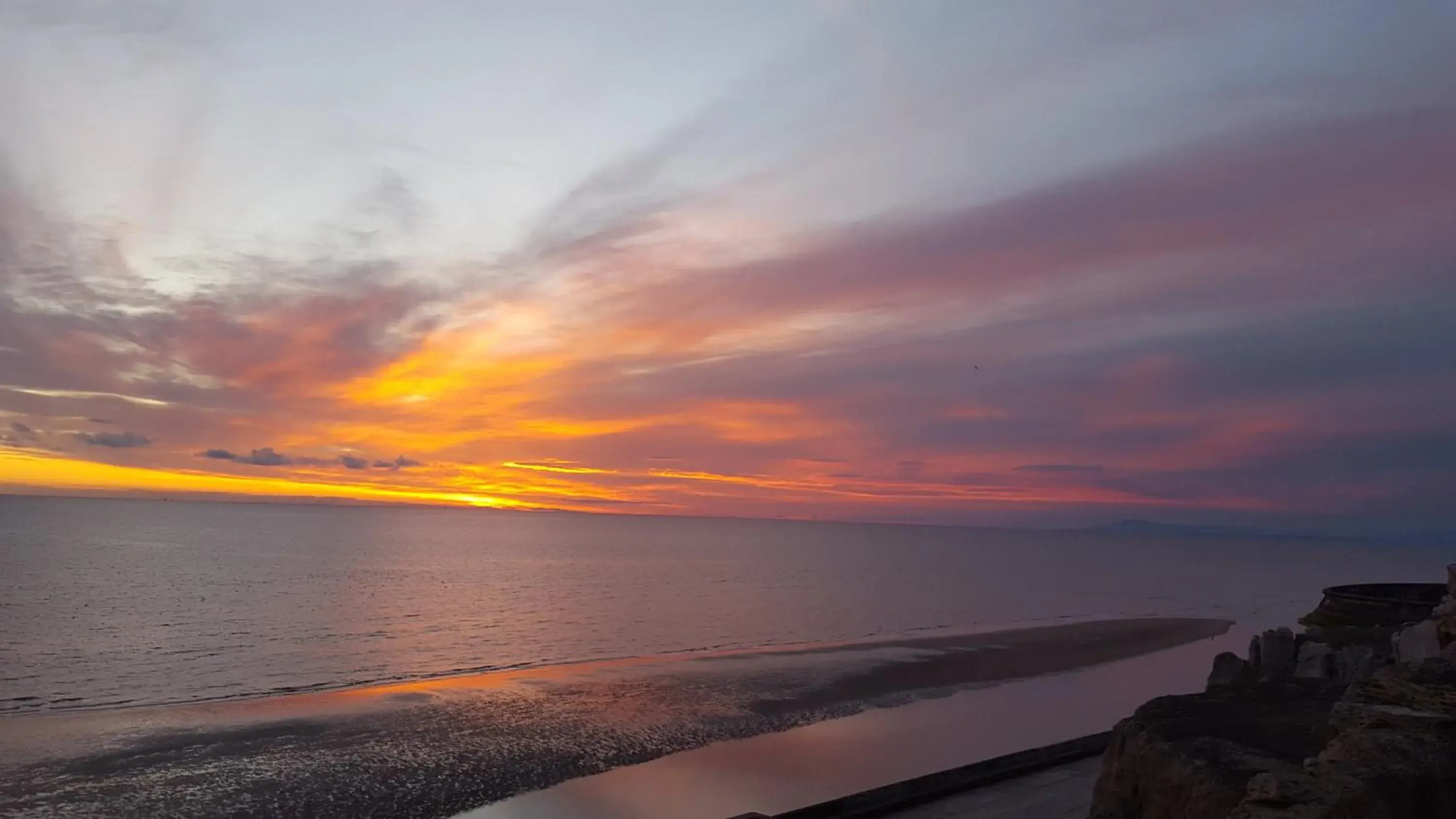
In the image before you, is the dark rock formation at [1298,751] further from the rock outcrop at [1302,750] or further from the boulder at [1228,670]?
the boulder at [1228,670]

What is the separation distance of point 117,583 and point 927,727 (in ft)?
230

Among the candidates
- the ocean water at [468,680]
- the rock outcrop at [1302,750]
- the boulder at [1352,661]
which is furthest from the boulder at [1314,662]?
the ocean water at [468,680]

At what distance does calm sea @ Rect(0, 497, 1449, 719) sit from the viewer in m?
40.1

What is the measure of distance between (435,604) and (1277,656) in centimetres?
5698

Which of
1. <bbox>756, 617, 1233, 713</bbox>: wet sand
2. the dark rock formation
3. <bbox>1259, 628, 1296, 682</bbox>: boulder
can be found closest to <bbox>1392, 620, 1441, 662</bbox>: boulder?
the dark rock formation

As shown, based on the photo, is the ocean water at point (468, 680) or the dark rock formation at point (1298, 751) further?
the ocean water at point (468, 680)

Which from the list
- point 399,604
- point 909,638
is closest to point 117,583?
point 399,604

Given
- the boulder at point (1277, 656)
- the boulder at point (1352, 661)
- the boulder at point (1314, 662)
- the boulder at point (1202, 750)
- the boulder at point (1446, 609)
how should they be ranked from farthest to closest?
1. the boulder at point (1277, 656)
2. the boulder at point (1314, 662)
3. the boulder at point (1352, 661)
4. the boulder at point (1446, 609)
5. the boulder at point (1202, 750)

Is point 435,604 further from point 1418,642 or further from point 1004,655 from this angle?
point 1418,642

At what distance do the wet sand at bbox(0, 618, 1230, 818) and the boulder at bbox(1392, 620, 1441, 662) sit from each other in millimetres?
18143

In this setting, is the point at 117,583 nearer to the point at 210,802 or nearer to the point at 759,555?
the point at 210,802

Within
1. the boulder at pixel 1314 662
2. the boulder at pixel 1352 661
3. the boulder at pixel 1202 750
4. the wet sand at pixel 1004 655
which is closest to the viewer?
the boulder at pixel 1202 750

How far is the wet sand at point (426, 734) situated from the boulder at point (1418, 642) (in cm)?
1814

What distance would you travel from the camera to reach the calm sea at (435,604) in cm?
4006
